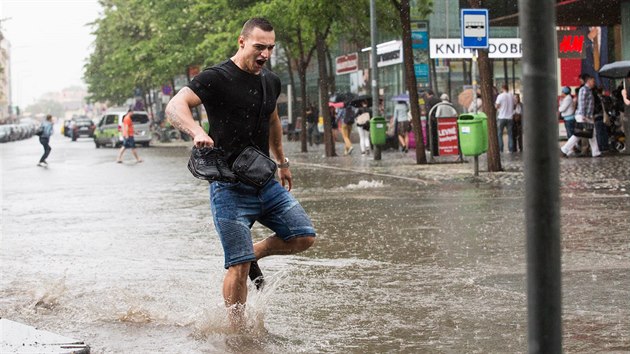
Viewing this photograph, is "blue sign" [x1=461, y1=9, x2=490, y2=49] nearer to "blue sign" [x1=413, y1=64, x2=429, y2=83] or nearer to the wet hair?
"blue sign" [x1=413, y1=64, x2=429, y2=83]

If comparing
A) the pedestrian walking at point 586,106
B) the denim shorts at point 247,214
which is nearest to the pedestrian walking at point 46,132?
the pedestrian walking at point 586,106

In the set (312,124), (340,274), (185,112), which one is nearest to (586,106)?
(340,274)

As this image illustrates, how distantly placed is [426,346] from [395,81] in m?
46.5

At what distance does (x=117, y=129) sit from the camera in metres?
62.1

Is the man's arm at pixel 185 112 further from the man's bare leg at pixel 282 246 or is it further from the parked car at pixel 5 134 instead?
the parked car at pixel 5 134

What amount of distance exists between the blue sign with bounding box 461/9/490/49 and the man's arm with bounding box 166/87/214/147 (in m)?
15.1

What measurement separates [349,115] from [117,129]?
2466cm

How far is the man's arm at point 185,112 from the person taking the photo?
6.61 metres

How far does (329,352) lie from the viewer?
643cm

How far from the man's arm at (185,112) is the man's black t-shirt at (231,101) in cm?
5

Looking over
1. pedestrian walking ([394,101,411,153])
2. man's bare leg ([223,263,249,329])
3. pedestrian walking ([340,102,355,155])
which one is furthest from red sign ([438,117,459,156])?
man's bare leg ([223,263,249,329])

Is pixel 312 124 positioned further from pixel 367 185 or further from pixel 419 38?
pixel 367 185

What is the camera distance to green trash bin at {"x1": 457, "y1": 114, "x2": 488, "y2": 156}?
2200 cm

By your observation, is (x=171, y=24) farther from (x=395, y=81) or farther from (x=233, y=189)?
(x=233, y=189)
